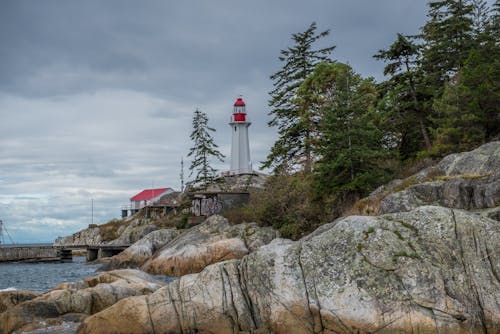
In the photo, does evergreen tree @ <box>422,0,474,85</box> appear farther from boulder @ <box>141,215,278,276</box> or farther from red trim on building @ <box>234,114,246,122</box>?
red trim on building @ <box>234,114,246,122</box>

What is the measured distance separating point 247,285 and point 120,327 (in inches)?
146

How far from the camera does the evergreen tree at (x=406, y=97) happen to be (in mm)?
32062

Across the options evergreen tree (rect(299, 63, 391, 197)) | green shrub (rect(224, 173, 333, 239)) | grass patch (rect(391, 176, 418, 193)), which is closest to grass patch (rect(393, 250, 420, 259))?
grass patch (rect(391, 176, 418, 193))

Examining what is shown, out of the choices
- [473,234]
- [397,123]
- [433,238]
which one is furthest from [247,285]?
[397,123]

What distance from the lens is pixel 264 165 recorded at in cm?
4116

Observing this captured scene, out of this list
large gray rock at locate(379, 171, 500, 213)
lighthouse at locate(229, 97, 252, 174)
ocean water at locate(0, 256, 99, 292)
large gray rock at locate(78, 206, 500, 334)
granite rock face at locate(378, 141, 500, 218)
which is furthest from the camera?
lighthouse at locate(229, 97, 252, 174)

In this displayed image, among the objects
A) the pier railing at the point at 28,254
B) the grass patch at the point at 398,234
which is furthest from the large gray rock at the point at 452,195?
the pier railing at the point at 28,254

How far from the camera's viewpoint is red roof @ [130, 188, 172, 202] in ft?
288

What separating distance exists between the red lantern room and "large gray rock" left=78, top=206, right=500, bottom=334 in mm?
47860

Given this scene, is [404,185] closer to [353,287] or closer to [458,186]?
[458,186]

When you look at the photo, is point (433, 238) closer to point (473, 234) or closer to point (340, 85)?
point (473, 234)

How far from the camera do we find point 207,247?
31.5 metres

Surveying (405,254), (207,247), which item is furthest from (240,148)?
(405,254)

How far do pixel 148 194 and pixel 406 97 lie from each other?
64.4 meters
